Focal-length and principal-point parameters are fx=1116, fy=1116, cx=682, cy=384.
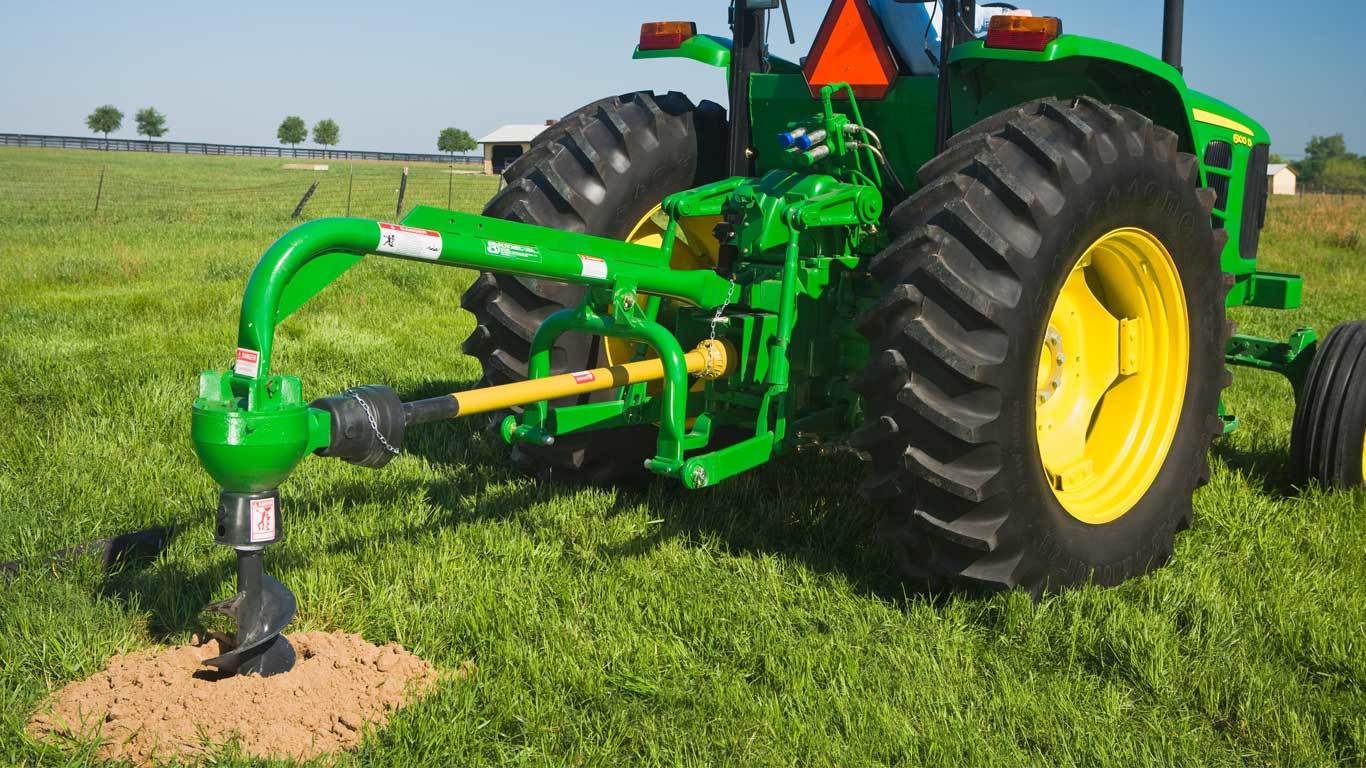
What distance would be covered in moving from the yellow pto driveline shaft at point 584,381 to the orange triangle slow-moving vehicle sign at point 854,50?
44.5 inches

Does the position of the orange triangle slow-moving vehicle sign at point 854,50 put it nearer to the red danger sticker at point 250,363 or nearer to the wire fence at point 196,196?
the red danger sticker at point 250,363

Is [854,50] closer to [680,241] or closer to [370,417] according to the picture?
[680,241]

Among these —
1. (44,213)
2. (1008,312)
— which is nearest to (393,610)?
(1008,312)

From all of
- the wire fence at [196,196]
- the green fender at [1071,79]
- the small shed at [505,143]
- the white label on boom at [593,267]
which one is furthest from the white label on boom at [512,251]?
the small shed at [505,143]

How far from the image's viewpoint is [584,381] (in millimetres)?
3389

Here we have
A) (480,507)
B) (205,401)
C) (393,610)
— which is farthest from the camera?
(480,507)

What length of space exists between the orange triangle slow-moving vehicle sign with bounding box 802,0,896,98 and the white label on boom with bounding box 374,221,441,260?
1795mm

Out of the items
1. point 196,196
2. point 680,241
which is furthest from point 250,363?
point 196,196

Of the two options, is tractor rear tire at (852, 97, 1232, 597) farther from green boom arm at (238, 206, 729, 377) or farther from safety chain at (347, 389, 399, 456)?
safety chain at (347, 389, 399, 456)

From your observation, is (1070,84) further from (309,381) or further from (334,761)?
(309,381)

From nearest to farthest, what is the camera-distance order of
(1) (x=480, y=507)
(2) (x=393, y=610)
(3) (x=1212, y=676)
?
(3) (x=1212, y=676)
(2) (x=393, y=610)
(1) (x=480, y=507)

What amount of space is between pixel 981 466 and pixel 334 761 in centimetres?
198

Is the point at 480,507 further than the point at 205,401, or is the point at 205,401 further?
the point at 480,507

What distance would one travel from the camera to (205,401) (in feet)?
8.64
